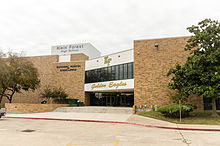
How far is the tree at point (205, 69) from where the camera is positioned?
15.9 meters

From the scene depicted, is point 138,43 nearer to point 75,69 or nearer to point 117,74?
point 117,74

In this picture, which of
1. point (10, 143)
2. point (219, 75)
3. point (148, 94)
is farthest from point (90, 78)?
point (10, 143)

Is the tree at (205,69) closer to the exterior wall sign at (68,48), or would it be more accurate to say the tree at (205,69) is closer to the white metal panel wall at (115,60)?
the white metal panel wall at (115,60)

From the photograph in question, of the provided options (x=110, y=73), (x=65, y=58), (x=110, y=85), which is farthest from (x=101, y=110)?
(x=65, y=58)

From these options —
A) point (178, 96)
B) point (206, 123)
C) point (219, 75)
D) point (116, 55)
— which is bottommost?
point (206, 123)

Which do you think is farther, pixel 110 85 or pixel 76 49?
pixel 76 49

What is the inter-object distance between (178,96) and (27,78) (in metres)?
21.9

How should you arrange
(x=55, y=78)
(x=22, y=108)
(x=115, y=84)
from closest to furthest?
(x=22, y=108), (x=115, y=84), (x=55, y=78)

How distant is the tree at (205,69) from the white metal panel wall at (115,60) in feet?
32.6

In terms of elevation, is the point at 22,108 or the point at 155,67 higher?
the point at 155,67

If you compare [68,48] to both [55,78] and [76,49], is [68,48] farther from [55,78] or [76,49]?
[55,78]

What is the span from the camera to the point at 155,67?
912 inches

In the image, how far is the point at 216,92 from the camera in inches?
615

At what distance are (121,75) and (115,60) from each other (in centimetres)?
301
